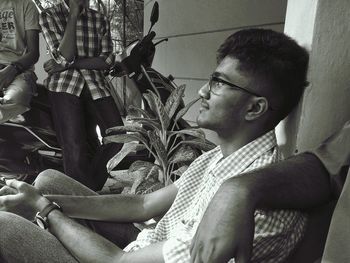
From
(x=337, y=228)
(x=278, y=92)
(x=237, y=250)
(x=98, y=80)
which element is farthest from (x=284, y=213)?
(x=98, y=80)

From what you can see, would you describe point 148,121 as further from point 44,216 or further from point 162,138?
point 44,216

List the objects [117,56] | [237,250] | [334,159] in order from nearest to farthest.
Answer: [237,250] → [334,159] → [117,56]

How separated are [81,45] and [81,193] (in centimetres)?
121

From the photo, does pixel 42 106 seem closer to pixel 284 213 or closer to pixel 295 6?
pixel 295 6

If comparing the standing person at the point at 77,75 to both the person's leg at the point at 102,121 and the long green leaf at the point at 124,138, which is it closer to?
the person's leg at the point at 102,121

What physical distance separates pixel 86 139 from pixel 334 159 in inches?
83.2

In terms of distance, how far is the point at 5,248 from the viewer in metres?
1.12

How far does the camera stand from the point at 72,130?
2.52 meters

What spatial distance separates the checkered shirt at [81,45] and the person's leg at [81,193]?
982mm

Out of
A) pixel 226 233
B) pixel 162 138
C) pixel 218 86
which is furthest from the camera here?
pixel 162 138

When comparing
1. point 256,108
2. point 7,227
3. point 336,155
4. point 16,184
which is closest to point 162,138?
point 16,184

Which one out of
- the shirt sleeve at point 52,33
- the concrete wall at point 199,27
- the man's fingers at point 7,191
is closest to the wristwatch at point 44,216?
the man's fingers at point 7,191

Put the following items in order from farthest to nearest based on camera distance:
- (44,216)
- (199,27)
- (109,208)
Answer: (199,27) → (109,208) → (44,216)

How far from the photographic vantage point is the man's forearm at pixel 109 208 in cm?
156
